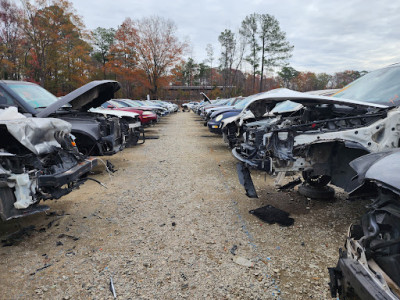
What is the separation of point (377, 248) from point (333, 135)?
1837 millimetres

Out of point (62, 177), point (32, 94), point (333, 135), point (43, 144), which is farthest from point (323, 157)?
point (32, 94)

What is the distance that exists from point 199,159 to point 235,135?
1198 millimetres

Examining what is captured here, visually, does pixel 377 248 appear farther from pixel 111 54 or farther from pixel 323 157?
pixel 111 54

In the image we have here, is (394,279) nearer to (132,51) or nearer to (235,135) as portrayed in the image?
(235,135)

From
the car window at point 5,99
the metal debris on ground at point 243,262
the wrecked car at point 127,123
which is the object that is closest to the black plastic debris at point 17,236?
the car window at point 5,99

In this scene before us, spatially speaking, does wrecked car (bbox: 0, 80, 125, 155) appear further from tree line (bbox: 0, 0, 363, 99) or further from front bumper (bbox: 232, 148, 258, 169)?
tree line (bbox: 0, 0, 363, 99)

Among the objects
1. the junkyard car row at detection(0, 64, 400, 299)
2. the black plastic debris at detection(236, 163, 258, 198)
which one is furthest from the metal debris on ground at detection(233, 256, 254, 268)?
the black plastic debris at detection(236, 163, 258, 198)

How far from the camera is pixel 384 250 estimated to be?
4.75 feet

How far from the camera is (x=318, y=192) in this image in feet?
13.7

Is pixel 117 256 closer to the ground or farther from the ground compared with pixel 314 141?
closer to the ground

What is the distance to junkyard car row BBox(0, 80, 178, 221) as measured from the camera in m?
2.71

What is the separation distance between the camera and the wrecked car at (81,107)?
4641mm

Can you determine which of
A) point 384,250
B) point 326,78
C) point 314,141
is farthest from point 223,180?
point 326,78

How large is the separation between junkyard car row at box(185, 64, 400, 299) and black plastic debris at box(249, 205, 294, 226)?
1.11ft
